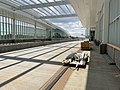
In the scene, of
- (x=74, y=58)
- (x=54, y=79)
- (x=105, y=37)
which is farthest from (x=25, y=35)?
(x=54, y=79)

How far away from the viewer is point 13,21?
31.0m

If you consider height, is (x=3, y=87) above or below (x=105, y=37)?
below

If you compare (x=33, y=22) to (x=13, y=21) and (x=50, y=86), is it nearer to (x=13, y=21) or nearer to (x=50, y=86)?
(x=13, y=21)

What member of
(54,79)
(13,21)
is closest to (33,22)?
(13,21)

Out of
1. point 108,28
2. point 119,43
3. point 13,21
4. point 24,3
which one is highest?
point 24,3

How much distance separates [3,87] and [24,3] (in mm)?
23359

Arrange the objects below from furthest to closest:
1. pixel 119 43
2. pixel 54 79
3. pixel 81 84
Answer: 1. pixel 119 43
2. pixel 54 79
3. pixel 81 84

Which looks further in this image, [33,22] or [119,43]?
[33,22]

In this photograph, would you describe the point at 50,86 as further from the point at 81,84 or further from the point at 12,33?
the point at 12,33

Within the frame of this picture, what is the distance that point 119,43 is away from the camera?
812cm

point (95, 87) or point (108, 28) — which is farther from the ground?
point (108, 28)

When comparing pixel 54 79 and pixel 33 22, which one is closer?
pixel 54 79

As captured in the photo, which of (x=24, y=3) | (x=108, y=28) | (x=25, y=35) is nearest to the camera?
(x=108, y=28)

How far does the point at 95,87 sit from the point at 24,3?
23877 millimetres
